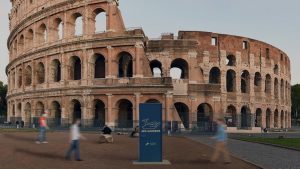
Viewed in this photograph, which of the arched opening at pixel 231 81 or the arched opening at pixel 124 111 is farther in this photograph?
the arched opening at pixel 231 81

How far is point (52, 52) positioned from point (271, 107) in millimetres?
29751

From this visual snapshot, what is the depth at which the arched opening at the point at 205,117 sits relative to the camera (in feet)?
116

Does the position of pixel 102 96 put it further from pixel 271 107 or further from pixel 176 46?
pixel 271 107

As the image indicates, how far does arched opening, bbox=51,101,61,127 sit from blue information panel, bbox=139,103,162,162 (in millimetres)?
27659

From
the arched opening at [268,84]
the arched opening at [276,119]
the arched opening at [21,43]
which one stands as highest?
the arched opening at [21,43]

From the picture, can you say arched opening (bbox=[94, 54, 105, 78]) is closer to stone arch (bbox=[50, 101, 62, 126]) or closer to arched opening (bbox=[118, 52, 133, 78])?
arched opening (bbox=[118, 52, 133, 78])

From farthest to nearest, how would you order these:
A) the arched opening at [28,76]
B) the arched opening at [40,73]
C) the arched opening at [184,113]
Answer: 1. the arched opening at [28,76]
2. the arched opening at [40,73]
3. the arched opening at [184,113]

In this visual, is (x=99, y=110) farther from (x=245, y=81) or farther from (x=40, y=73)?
(x=245, y=81)

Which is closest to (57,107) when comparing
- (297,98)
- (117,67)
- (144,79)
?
(117,67)

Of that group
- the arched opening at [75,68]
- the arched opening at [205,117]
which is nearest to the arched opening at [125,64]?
the arched opening at [75,68]

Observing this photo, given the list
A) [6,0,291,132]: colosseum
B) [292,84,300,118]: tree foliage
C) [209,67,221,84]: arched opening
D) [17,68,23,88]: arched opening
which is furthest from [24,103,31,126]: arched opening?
[292,84,300,118]: tree foliage

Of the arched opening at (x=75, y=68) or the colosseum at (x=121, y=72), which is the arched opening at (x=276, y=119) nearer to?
the colosseum at (x=121, y=72)

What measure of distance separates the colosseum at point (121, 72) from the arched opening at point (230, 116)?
0.15 meters

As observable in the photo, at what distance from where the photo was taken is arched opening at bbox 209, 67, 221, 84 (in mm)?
42625
